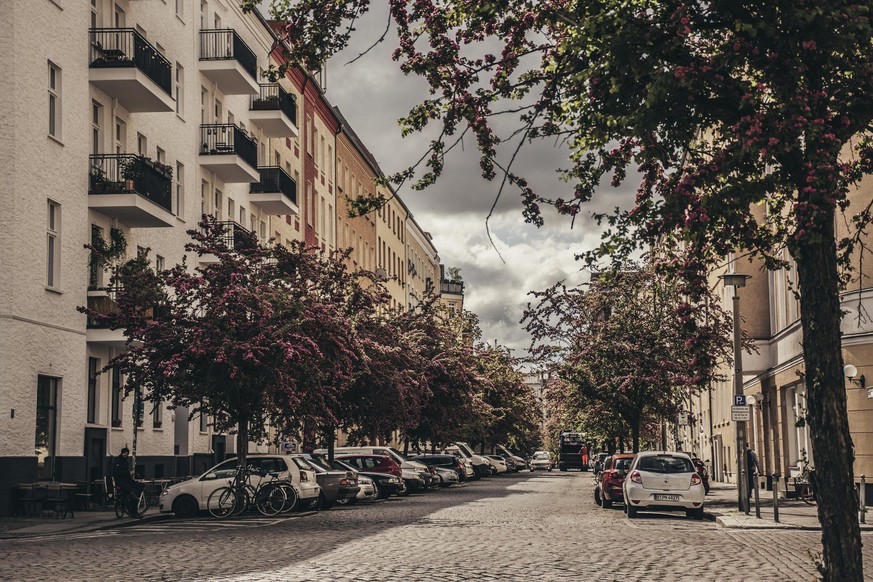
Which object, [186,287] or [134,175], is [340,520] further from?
[134,175]

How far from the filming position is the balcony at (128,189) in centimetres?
3291

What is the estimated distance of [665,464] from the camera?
28672 millimetres

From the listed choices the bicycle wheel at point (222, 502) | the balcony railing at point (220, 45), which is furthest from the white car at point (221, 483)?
the balcony railing at point (220, 45)

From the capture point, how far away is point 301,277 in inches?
1308

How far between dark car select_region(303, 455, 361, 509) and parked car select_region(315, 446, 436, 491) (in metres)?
9.42

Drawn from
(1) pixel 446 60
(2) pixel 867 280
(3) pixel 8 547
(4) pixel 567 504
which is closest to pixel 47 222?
(3) pixel 8 547

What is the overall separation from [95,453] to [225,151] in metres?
13.7

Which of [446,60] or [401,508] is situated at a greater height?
[446,60]

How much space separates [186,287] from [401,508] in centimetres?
770

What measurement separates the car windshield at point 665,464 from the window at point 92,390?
1392cm

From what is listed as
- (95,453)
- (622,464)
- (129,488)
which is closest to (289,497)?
(129,488)

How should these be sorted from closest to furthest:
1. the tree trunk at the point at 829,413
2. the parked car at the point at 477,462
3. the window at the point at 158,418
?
the tree trunk at the point at 829,413
the window at the point at 158,418
the parked car at the point at 477,462

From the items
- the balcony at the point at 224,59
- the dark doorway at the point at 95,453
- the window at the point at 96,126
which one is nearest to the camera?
the dark doorway at the point at 95,453

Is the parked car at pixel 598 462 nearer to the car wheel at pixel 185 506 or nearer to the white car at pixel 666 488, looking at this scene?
the white car at pixel 666 488
